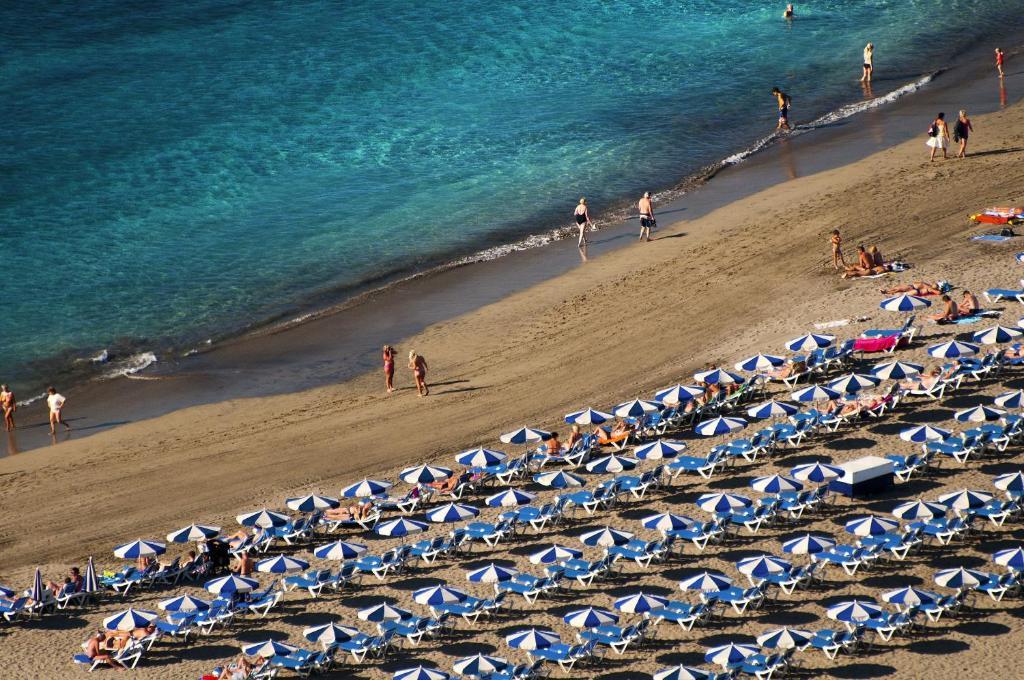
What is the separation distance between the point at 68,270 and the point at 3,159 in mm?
10953

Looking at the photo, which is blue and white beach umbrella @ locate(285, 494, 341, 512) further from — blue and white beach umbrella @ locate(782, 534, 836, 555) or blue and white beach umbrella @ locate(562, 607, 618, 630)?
blue and white beach umbrella @ locate(782, 534, 836, 555)

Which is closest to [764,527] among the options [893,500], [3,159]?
[893,500]

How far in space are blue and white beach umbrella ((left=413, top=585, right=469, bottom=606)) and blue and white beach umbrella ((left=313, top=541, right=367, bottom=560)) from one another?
7.63ft

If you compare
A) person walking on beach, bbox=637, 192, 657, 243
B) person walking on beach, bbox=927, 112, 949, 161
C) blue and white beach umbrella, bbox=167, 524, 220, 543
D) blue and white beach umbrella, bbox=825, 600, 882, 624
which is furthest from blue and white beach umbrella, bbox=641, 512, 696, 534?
person walking on beach, bbox=927, 112, 949, 161

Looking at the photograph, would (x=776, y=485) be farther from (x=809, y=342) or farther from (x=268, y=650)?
(x=268, y=650)

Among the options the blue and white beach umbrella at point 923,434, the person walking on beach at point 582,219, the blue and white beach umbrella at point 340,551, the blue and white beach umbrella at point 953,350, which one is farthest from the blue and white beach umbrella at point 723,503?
the person walking on beach at point 582,219

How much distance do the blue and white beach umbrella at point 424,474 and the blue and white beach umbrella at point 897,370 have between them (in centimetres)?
952

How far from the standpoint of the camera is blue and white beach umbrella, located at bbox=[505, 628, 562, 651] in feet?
72.3

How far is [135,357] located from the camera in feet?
125

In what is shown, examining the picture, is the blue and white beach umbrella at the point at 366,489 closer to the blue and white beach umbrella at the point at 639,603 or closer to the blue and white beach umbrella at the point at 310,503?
the blue and white beach umbrella at the point at 310,503

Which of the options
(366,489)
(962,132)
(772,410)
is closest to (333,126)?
(962,132)

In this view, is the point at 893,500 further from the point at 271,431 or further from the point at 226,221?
the point at 226,221

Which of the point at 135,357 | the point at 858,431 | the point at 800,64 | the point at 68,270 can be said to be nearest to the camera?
the point at 858,431

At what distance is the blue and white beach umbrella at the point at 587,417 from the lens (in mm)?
30094
